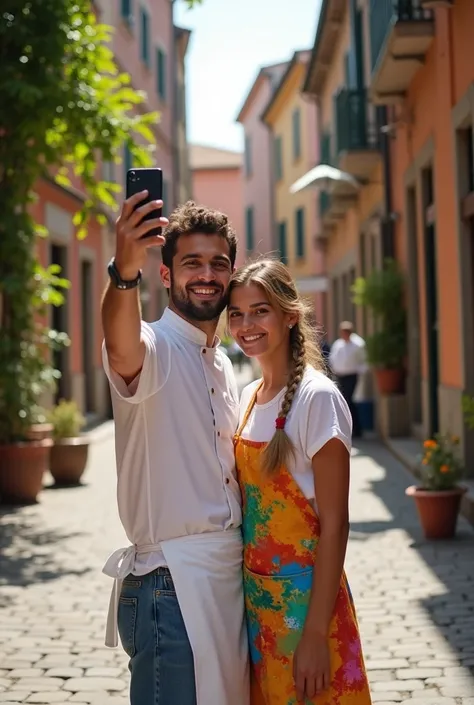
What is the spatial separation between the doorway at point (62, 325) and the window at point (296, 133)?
19.2 metres

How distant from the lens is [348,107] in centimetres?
1747

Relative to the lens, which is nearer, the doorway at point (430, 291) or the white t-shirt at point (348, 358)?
the doorway at point (430, 291)

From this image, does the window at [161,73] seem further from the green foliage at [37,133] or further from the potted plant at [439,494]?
the potted plant at [439,494]

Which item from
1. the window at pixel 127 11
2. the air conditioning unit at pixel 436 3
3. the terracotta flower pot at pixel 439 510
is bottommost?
the terracotta flower pot at pixel 439 510

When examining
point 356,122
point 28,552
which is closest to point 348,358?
point 356,122

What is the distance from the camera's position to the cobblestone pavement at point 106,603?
493cm

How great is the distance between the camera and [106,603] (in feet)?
21.7

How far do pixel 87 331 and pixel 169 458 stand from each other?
17.8 m

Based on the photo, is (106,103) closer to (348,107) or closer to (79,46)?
(79,46)

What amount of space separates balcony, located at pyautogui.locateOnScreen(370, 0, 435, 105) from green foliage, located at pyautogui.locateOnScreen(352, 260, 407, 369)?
2.42m

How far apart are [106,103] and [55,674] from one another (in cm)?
653

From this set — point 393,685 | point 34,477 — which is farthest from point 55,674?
point 34,477

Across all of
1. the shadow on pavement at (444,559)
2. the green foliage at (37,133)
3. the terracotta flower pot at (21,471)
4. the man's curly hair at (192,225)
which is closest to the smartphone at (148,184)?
the man's curly hair at (192,225)

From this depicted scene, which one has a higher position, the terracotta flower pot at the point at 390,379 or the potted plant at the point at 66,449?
the terracotta flower pot at the point at 390,379
